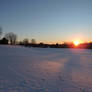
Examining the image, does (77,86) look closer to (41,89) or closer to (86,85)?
(86,85)

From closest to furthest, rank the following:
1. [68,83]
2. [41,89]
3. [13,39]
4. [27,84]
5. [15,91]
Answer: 1. [15,91]
2. [41,89]
3. [27,84]
4. [68,83]
5. [13,39]

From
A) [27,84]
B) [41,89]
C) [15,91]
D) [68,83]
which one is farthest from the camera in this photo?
[68,83]

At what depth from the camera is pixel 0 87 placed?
4848 mm

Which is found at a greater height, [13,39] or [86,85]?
[13,39]

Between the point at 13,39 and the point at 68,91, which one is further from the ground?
the point at 13,39

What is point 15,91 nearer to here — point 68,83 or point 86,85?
point 68,83

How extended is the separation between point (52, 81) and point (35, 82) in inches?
32.5

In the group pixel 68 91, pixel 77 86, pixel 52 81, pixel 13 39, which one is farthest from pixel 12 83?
pixel 13 39

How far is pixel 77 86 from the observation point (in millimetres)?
5449

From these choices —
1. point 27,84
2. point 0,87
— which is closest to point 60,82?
point 27,84

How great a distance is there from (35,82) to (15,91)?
49.2 inches

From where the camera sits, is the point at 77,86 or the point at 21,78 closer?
the point at 77,86

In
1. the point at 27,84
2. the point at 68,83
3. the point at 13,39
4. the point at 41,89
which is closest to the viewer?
the point at 41,89

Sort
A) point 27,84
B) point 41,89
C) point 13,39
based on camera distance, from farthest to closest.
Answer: point 13,39, point 27,84, point 41,89
